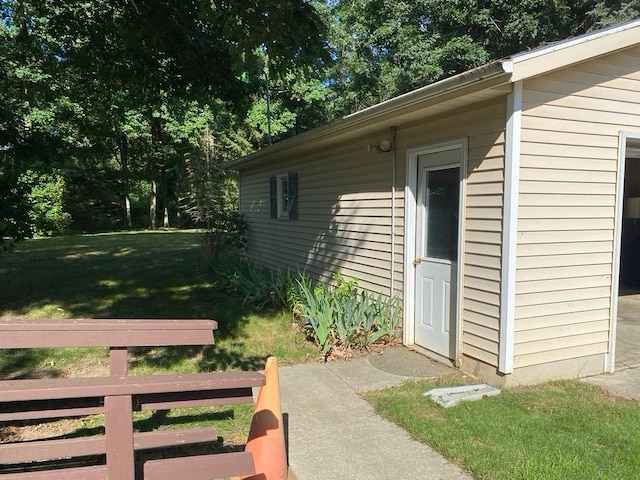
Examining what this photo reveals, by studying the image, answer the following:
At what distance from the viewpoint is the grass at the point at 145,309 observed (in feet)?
16.4

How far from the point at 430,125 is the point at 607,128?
1.68m

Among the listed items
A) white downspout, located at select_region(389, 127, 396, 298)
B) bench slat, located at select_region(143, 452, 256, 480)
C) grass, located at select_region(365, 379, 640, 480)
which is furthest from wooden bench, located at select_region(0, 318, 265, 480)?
white downspout, located at select_region(389, 127, 396, 298)

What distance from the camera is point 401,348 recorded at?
5590 mm

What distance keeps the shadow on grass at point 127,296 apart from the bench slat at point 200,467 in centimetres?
264

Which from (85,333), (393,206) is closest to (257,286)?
(393,206)

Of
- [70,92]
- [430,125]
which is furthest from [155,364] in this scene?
[70,92]

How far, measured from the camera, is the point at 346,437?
3.40 metres

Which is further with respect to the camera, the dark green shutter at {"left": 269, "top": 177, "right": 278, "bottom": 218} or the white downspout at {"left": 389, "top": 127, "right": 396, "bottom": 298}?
the dark green shutter at {"left": 269, "top": 177, "right": 278, "bottom": 218}

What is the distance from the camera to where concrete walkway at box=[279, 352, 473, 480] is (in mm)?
2926

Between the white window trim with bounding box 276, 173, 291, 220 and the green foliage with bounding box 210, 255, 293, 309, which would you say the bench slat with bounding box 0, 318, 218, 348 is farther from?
the white window trim with bounding box 276, 173, 291, 220

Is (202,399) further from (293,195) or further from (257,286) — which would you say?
(293,195)

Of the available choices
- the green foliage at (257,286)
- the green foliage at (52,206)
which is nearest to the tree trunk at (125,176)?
the green foliage at (52,206)

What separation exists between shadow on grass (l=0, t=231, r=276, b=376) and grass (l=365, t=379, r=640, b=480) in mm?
2070

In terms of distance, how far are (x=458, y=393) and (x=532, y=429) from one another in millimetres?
756
